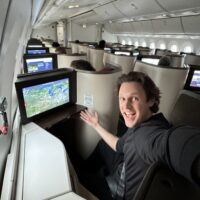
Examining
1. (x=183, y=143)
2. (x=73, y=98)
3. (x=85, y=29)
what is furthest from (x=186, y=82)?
(x=85, y=29)

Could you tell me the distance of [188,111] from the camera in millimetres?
1628

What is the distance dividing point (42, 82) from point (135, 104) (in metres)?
0.77

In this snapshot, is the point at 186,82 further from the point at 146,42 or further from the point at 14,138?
the point at 146,42

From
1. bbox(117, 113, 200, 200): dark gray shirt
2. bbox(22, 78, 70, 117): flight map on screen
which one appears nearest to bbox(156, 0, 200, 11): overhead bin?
bbox(22, 78, 70, 117): flight map on screen

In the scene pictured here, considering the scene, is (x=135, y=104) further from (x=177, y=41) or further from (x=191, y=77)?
(x=177, y=41)

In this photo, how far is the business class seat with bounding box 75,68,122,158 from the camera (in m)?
1.81

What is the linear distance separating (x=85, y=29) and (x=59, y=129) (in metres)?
14.5

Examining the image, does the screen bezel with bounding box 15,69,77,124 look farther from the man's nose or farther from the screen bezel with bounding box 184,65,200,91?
the screen bezel with bounding box 184,65,200,91

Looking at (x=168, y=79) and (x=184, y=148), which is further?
(x=168, y=79)

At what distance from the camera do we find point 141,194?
1.59 feet

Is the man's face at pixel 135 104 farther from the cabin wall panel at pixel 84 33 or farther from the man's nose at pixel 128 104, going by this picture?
the cabin wall panel at pixel 84 33

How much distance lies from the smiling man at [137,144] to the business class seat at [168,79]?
4.20ft

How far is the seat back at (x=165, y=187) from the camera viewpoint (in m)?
0.48

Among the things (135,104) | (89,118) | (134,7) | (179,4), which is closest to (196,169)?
(135,104)
